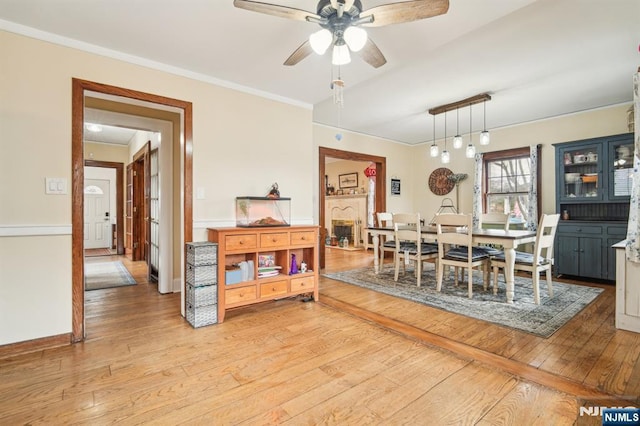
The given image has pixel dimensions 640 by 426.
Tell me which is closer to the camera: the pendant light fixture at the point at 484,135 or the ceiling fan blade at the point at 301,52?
the ceiling fan blade at the point at 301,52

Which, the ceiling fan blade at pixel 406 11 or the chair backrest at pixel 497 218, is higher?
the ceiling fan blade at pixel 406 11

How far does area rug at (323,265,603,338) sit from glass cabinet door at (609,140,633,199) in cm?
141

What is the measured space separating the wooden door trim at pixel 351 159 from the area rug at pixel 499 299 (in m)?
1.16

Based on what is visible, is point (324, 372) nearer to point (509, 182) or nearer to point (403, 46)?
point (403, 46)

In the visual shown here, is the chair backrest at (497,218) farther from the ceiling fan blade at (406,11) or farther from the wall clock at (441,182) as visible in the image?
the ceiling fan blade at (406,11)

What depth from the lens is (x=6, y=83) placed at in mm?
2262

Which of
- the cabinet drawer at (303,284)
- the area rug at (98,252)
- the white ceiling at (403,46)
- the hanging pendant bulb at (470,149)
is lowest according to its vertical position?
the area rug at (98,252)

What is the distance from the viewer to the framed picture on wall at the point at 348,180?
27.4 feet

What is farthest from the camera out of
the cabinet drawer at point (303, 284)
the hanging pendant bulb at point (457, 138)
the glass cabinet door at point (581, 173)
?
the glass cabinet door at point (581, 173)

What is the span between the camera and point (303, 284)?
3.44m

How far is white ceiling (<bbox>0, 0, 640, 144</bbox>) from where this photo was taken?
217 cm

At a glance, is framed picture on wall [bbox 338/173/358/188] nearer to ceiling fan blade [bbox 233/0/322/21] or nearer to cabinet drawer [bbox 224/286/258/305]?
cabinet drawer [bbox 224/286/258/305]

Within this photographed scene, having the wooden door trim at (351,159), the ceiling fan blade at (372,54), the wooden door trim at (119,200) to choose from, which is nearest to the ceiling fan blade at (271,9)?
the ceiling fan blade at (372,54)

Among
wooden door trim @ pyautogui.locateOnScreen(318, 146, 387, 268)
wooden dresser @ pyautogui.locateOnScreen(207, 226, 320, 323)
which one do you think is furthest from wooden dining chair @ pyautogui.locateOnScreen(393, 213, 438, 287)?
wooden door trim @ pyautogui.locateOnScreen(318, 146, 387, 268)
